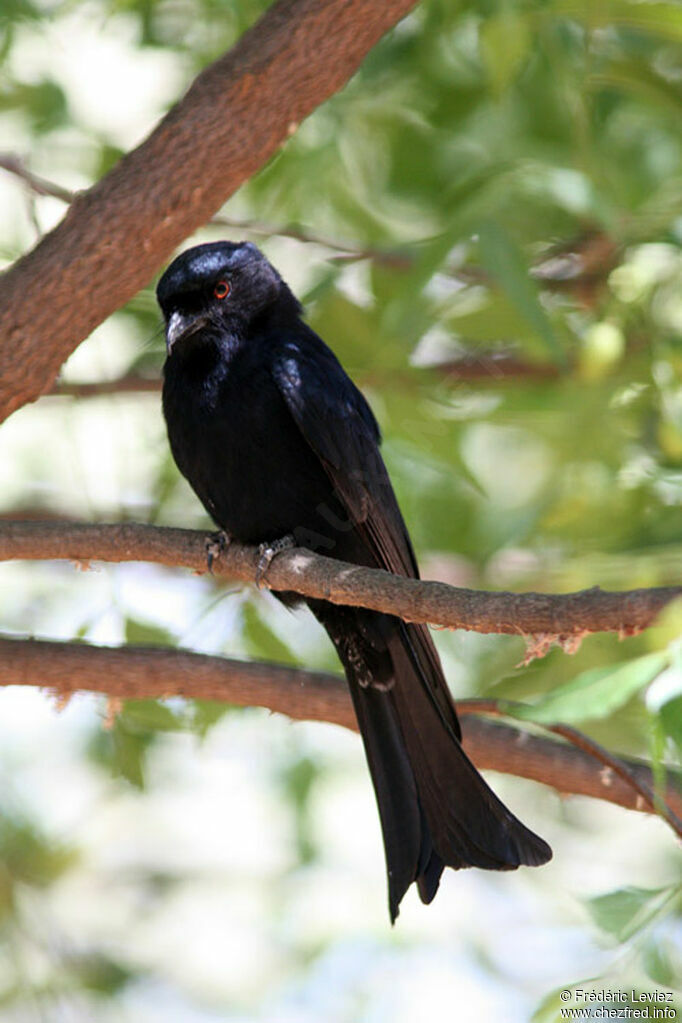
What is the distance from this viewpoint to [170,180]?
265cm

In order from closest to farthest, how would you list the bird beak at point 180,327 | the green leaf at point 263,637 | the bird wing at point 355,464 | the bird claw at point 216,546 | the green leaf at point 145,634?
the bird claw at point 216,546, the bird wing at point 355,464, the bird beak at point 180,327, the green leaf at point 145,634, the green leaf at point 263,637

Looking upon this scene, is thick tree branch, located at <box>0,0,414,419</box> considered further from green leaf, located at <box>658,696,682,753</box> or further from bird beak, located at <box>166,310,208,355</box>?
green leaf, located at <box>658,696,682,753</box>

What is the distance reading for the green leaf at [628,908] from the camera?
7.82 feet

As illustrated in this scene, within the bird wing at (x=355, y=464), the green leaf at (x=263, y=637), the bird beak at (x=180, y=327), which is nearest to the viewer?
the bird wing at (x=355, y=464)

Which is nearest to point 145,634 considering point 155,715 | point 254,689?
point 155,715

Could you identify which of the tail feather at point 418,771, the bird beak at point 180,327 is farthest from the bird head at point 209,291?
the tail feather at point 418,771

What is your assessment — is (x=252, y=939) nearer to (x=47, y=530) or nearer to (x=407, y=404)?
(x=407, y=404)

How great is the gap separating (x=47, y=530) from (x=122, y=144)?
6.97ft

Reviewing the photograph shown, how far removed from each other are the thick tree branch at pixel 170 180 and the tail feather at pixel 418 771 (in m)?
0.92

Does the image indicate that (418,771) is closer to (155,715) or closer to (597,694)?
(155,715)

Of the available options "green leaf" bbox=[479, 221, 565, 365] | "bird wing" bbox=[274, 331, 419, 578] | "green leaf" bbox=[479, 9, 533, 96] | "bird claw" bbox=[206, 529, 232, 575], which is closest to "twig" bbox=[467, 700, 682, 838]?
"bird wing" bbox=[274, 331, 419, 578]

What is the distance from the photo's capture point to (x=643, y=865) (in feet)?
17.3

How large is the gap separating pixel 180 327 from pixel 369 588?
49.2 inches

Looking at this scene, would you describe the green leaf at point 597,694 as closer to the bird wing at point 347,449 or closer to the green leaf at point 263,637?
the bird wing at point 347,449
